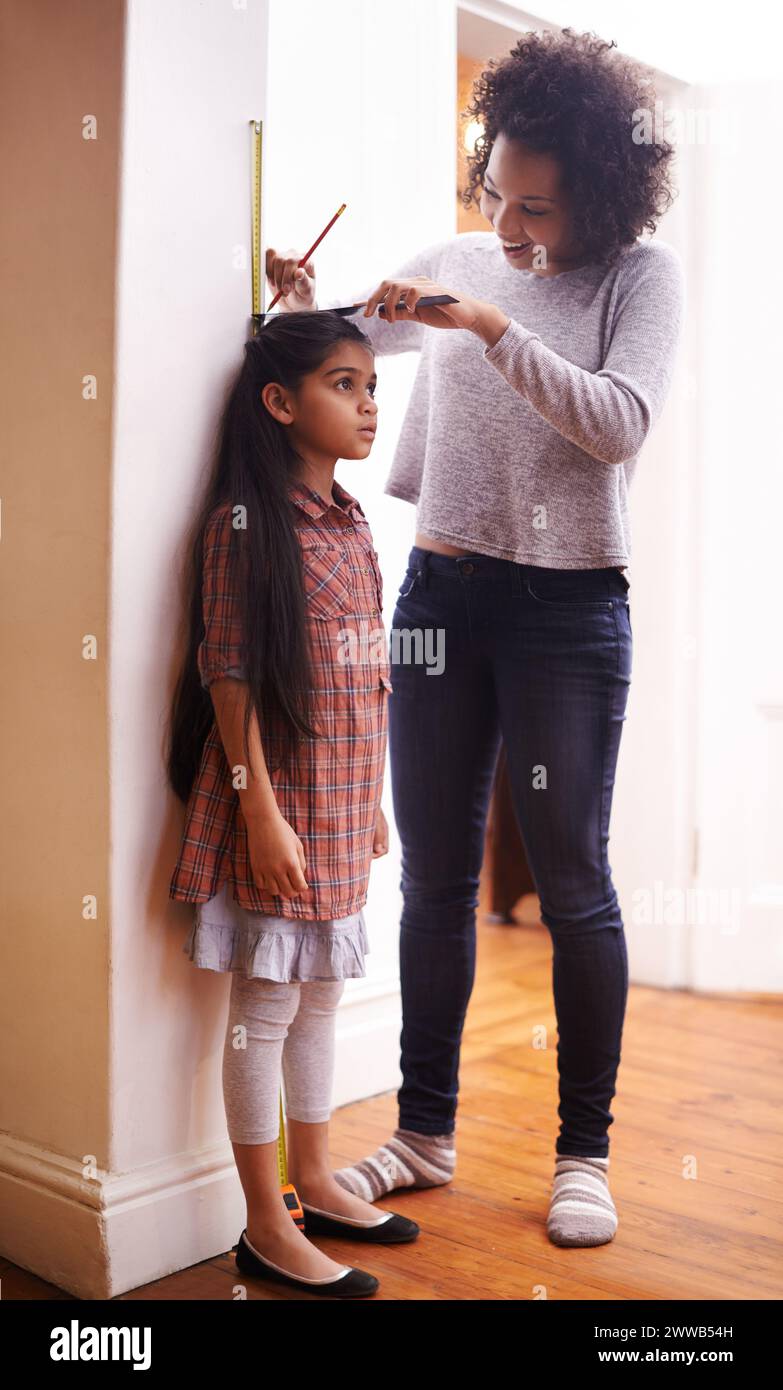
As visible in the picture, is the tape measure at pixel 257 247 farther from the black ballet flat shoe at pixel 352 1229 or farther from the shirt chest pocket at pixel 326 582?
the shirt chest pocket at pixel 326 582

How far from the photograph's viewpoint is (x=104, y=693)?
145 centimetres

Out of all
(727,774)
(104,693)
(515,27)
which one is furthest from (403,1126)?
(515,27)

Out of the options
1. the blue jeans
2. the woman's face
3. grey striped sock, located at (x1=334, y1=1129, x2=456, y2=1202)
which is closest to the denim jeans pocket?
the blue jeans

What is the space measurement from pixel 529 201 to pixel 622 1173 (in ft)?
4.25

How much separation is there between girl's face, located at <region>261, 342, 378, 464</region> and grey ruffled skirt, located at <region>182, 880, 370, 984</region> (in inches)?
20.3

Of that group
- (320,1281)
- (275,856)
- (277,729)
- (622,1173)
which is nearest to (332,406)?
(277,729)

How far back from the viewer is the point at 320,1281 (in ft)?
4.79

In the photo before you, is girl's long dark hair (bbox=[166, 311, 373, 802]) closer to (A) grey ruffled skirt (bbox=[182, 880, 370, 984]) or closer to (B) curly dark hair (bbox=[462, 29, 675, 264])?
(A) grey ruffled skirt (bbox=[182, 880, 370, 984])

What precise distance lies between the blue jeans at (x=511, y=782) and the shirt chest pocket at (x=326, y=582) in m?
0.20

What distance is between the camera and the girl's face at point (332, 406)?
152 centimetres

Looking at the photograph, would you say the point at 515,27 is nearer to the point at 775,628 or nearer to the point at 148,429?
the point at 775,628

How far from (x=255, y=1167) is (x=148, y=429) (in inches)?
32.5

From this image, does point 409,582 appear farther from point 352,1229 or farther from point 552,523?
point 352,1229

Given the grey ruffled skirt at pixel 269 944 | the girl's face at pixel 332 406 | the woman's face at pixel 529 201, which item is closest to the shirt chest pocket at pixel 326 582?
the girl's face at pixel 332 406
